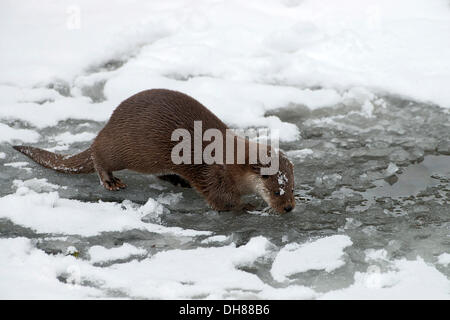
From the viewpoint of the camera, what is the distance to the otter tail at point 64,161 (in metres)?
3.77

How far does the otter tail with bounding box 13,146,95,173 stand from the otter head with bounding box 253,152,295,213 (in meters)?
1.11

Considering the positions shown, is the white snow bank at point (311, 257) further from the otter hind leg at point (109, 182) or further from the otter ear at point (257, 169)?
the otter hind leg at point (109, 182)

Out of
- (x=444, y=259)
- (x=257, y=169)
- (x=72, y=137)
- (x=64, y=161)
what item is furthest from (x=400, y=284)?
(x=72, y=137)

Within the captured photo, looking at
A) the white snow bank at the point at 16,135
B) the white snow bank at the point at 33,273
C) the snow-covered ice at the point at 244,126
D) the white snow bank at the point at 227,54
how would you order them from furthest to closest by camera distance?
the white snow bank at the point at 227,54 < the white snow bank at the point at 16,135 < the snow-covered ice at the point at 244,126 < the white snow bank at the point at 33,273

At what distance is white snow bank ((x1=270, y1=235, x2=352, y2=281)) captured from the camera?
2885mm

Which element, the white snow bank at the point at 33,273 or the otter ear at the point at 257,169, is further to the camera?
the otter ear at the point at 257,169

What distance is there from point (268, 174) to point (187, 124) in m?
0.59

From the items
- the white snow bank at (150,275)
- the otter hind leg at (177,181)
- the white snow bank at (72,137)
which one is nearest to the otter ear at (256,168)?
the white snow bank at (150,275)

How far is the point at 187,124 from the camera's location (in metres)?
3.55

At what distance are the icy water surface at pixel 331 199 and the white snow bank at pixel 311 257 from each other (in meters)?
0.02

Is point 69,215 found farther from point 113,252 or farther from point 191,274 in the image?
point 191,274

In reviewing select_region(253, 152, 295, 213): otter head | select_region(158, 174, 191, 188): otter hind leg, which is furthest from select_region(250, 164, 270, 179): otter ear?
select_region(158, 174, 191, 188): otter hind leg

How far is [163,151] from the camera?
11.7 feet

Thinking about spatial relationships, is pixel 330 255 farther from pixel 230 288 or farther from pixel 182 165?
pixel 182 165
